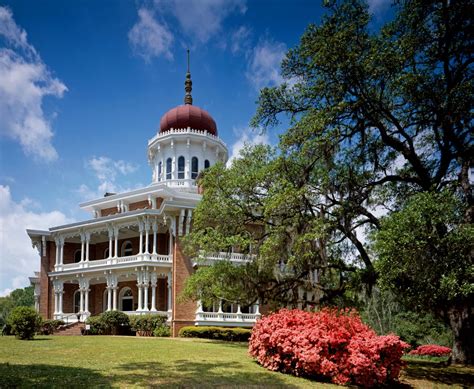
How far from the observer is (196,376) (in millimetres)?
11430

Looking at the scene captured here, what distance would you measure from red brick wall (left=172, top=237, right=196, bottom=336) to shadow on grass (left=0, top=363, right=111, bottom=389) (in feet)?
58.8

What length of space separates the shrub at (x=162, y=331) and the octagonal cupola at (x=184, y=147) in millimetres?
13936

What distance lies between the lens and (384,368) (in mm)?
12844

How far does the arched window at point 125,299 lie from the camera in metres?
36.1

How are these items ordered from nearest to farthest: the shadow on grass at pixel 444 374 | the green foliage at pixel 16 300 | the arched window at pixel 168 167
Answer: the shadow on grass at pixel 444 374, the arched window at pixel 168 167, the green foliage at pixel 16 300

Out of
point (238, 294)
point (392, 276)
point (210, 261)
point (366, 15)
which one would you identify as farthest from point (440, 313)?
point (210, 261)

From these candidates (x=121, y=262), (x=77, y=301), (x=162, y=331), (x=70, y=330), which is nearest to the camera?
(x=162, y=331)

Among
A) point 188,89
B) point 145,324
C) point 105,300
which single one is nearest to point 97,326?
point 145,324

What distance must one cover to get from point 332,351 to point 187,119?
1258 inches

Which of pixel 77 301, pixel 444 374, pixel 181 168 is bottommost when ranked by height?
pixel 444 374

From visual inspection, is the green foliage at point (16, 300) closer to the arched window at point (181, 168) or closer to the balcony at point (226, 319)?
the arched window at point (181, 168)

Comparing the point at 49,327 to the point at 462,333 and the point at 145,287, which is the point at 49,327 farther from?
Result: the point at 462,333

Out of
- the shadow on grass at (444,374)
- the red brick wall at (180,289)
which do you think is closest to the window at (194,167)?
the red brick wall at (180,289)

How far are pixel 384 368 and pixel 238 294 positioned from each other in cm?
1018
